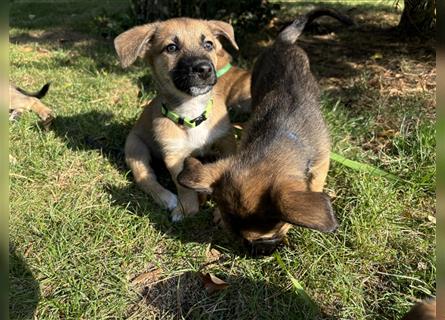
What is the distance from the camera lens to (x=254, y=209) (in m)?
2.63

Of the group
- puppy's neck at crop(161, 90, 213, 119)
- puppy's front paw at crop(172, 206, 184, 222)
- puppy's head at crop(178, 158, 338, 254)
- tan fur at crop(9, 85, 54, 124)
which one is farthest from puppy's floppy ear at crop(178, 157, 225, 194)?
tan fur at crop(9, 85, 54, 124)

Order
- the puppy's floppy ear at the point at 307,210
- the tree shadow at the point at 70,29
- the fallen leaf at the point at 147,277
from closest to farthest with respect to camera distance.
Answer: the puppy's floppy ear at the point at 307,210
the fallen leaf at the point at 147,277
the tree shadow at the point at 70,29

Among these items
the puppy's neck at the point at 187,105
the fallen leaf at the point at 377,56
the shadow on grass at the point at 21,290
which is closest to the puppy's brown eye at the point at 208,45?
the puppy's neck at the point at 187,105

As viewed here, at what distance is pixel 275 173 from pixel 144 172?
1.58 m

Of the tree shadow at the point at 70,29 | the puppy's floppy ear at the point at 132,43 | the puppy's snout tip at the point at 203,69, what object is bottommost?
the tree shadow at the point at 70,29

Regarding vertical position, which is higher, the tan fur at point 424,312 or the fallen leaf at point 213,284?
the tan fur at point 424,312

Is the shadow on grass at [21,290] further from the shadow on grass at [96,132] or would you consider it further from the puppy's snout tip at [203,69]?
the puppy's snout tip at [203,69]

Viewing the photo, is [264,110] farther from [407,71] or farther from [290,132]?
[407,71]

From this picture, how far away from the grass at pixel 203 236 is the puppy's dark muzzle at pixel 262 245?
0.20 meters

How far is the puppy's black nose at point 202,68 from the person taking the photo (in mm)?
3572

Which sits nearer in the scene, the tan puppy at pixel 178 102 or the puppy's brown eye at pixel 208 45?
the tan puppy at pixel 178 102

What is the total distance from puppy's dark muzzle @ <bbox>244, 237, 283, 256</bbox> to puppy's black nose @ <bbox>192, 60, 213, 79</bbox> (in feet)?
4.69

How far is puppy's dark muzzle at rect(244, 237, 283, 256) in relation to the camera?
2844 millimetres

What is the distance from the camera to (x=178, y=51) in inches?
152
